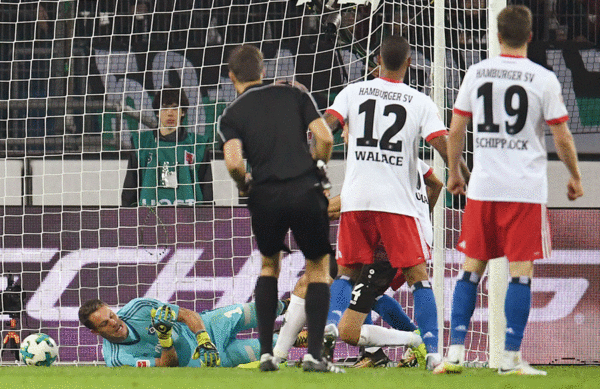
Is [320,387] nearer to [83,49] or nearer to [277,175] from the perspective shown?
[277,175]

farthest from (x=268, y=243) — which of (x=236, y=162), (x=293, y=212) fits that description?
(x=236, y=162)

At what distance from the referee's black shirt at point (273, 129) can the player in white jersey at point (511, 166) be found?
28.4 inches

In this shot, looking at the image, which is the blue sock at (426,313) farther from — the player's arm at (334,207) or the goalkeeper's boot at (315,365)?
the player's arm at (334,207)

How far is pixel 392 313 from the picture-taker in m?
7.17

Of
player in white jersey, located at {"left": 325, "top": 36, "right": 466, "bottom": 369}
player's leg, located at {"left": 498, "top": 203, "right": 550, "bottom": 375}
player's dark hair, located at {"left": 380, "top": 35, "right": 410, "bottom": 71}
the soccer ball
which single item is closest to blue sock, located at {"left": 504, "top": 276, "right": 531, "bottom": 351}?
player's leg, located at {"left": 498, "top": 203, "right": 550, "bottom": 375}

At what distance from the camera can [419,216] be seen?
234 inches

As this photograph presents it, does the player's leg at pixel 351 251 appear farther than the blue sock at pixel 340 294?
No

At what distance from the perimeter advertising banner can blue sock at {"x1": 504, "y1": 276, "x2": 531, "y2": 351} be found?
11.3 feet

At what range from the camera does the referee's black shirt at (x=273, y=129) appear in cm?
504

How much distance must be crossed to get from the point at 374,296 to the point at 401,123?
1162 mm

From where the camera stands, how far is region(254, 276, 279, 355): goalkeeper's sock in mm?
5211

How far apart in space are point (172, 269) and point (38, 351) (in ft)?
4.85

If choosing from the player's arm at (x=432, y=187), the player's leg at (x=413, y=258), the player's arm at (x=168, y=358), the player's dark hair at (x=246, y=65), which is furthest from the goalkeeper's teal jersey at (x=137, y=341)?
the player's dark hair at (x=246, y=65)

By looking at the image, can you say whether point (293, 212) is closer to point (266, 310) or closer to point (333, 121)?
point (266, 310)
